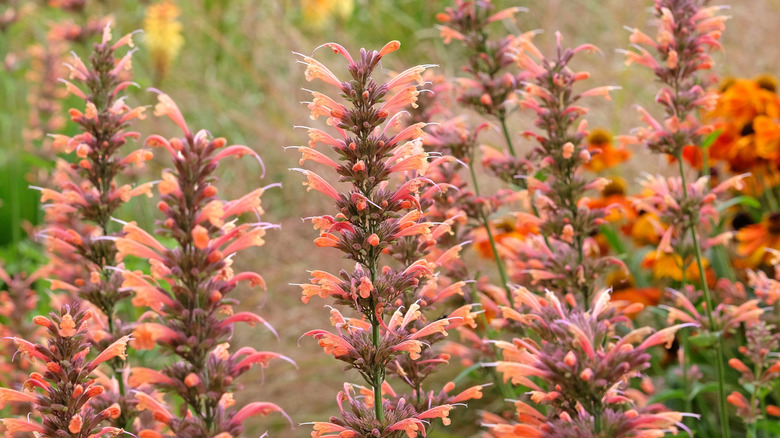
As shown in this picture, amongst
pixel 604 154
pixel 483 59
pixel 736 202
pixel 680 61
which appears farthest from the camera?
pixel 604 154

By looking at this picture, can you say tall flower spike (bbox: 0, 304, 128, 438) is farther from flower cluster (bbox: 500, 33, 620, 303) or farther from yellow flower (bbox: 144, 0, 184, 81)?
yellow flower (bbox: 144, 0, 184, 81)

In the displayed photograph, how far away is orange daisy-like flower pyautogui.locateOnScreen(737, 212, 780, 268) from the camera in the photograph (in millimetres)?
3381

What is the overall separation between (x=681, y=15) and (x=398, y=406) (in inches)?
58.5

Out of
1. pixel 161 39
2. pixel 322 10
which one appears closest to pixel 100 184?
pixel 161 39

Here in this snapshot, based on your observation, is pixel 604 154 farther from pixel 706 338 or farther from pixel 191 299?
pixel 191 299

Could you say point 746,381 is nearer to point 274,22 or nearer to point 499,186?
point 499,186

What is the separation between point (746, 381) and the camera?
2260 millimetres

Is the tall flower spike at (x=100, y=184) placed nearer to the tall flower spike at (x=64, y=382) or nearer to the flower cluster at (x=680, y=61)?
the tall flower spike at (x=64, y=382)

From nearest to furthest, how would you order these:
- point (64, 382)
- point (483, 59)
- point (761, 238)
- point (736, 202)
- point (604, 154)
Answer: point (64, 382)
point (483, 59)
point (736, 202)
point (761, 238)
point (604, 154)

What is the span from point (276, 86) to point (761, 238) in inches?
166

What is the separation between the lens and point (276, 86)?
6.38 m

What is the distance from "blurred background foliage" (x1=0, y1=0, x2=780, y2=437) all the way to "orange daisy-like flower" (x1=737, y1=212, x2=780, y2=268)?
1464 millimetres

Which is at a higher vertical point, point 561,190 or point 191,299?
point 561,190

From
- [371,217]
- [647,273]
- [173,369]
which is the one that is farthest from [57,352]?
[647,273]
